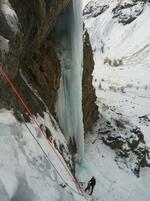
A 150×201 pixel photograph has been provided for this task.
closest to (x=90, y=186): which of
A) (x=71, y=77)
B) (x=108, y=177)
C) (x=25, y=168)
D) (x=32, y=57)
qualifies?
(x=108, y=177)

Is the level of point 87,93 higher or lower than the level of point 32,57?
lower

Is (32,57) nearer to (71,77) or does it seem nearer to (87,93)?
(71,77)

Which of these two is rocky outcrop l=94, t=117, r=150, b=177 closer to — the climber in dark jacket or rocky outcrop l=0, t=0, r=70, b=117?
the climber in dark jacket

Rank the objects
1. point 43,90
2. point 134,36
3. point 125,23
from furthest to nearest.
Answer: point 125,23
point 134,36
point 43,90

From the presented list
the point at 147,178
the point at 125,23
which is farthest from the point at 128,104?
the point at 125,23

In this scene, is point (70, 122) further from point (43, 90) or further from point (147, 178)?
point (147, 178)

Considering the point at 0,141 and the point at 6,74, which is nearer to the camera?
the point at 0,141
